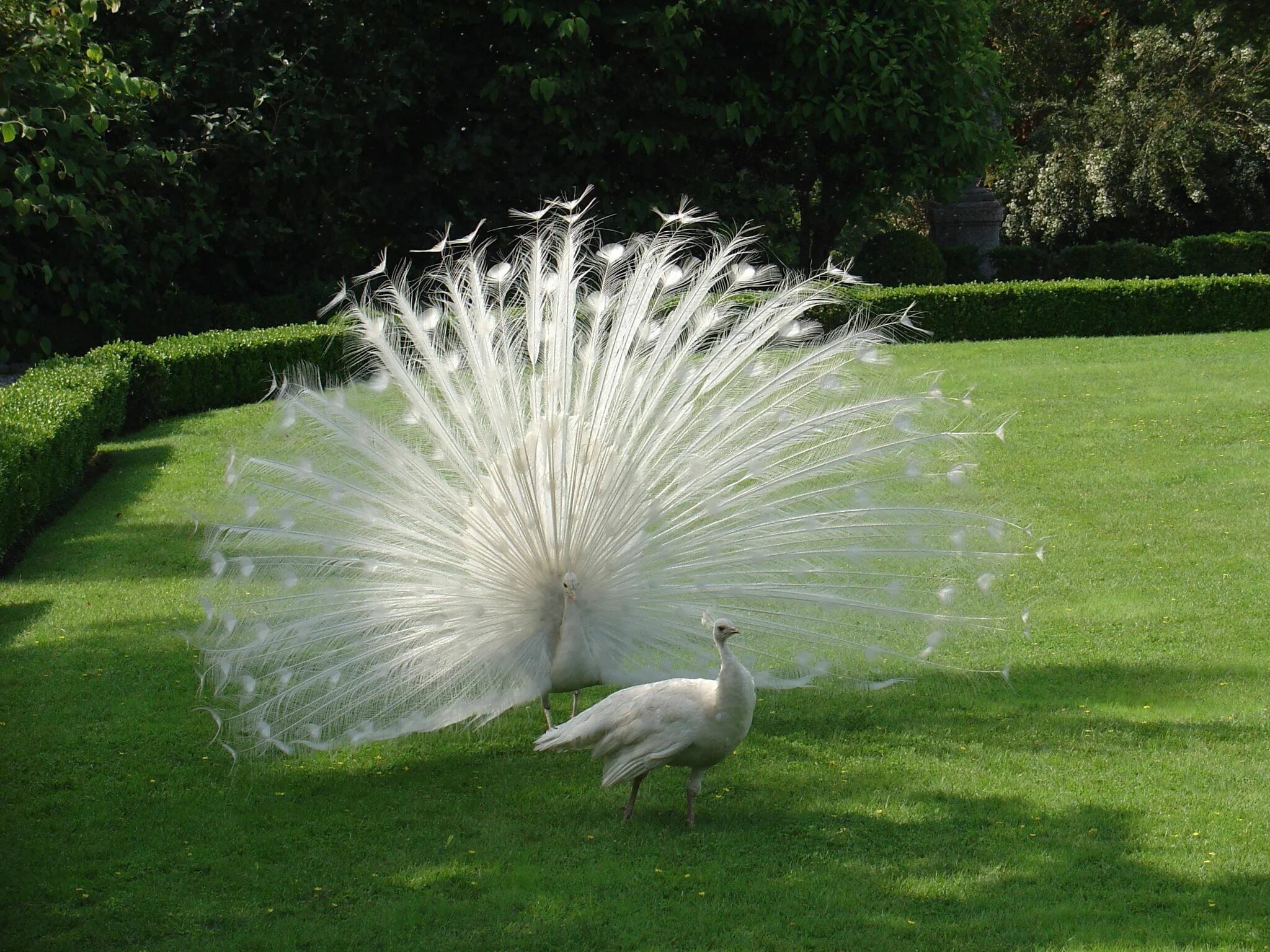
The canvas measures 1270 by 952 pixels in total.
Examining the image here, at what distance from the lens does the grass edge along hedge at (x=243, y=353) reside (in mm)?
10242

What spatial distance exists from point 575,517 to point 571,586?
312 millimetres

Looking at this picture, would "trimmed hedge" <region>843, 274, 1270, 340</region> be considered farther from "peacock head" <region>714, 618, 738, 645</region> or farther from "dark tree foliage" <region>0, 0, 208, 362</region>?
"peacock head" <region>714, 618, 738, 645</region>

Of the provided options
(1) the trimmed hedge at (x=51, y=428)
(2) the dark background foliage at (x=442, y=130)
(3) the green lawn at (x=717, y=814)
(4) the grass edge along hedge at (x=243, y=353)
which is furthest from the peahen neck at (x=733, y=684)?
(2) the dark background foliage at (x=442, y=130)

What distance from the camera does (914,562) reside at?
601 centimetres

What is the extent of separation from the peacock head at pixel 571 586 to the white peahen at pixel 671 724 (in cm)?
47

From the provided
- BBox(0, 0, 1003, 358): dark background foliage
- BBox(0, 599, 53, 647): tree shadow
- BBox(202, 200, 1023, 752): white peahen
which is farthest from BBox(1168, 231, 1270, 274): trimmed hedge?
BBox(0, 599, 53, 647): tree shadow

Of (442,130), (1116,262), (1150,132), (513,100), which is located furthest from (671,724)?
(1150,132)

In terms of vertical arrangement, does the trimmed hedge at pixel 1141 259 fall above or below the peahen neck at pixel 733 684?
above

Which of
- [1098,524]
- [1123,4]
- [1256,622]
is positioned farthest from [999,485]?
[1123,4]

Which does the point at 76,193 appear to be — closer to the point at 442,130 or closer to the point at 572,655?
the point at 442,130

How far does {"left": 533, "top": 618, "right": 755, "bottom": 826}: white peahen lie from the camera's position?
15.9ft

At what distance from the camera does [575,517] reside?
5609 millimetres

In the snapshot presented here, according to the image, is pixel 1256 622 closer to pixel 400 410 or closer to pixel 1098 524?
pixel 1098 524

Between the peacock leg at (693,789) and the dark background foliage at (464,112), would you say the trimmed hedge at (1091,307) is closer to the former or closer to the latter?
the dark background foliage at (464,112)
